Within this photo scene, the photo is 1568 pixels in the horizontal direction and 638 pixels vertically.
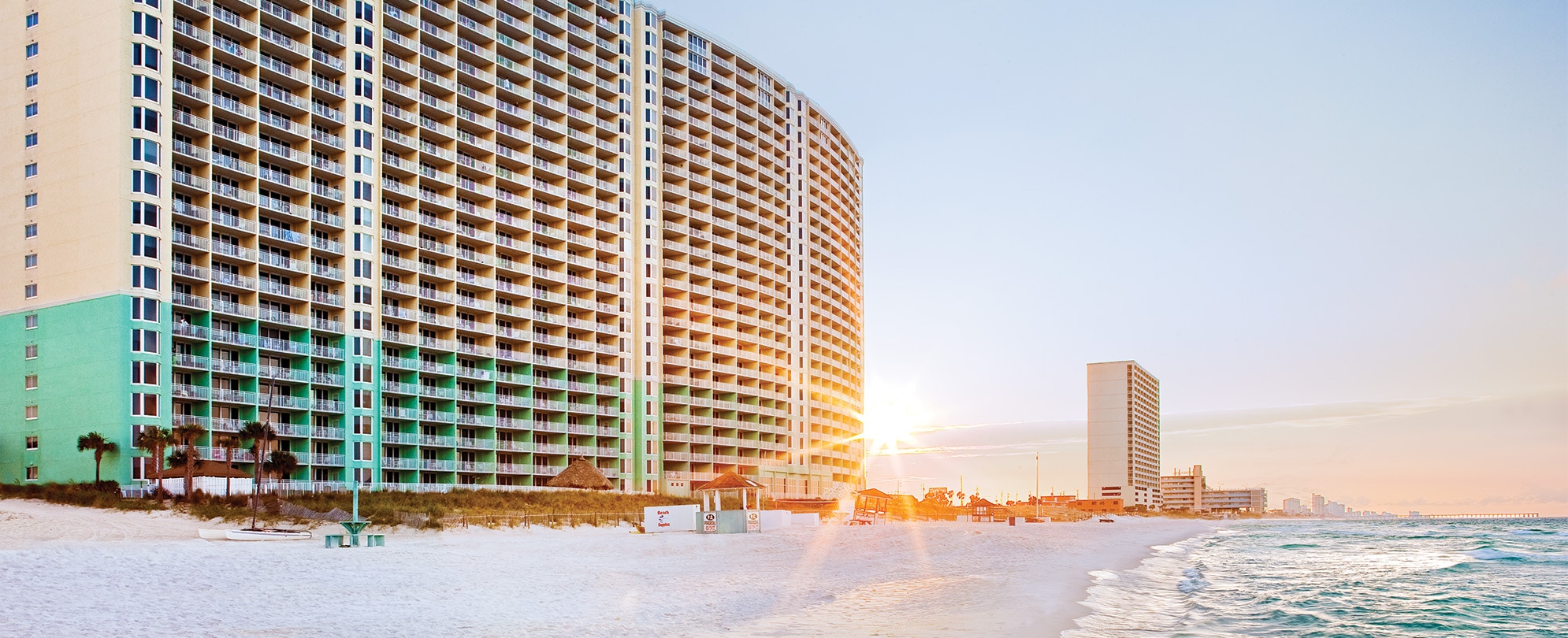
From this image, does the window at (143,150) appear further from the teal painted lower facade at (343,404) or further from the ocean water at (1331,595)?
the ocean water at (1331,595)

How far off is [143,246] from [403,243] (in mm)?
18017

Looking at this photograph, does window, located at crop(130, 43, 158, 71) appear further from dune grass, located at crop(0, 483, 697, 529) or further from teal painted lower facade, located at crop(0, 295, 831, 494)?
dune grass, located at crop(0, 483, 697, 529)

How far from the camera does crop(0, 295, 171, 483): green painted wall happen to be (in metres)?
54.4

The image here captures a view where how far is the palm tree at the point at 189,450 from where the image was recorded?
4891 cm

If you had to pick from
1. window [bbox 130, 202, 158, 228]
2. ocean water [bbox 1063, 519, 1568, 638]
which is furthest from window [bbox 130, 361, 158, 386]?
ocean water [bbox 1063, 519, 1568, 638]

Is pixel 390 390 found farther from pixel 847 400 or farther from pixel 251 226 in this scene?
pixel 847 400

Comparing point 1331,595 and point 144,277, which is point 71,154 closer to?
point 144,277

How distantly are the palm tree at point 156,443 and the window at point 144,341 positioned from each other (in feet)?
17.1

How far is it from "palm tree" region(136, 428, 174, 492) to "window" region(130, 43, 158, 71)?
20.1 meters

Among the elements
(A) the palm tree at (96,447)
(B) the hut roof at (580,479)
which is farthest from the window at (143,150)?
(B) the hut roof at (580,479)

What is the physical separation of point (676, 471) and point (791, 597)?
7228cm

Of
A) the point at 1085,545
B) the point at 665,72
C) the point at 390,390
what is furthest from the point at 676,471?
the point at 1085,545

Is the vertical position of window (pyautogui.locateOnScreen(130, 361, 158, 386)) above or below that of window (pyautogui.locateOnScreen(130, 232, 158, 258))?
below

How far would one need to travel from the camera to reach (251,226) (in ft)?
211
